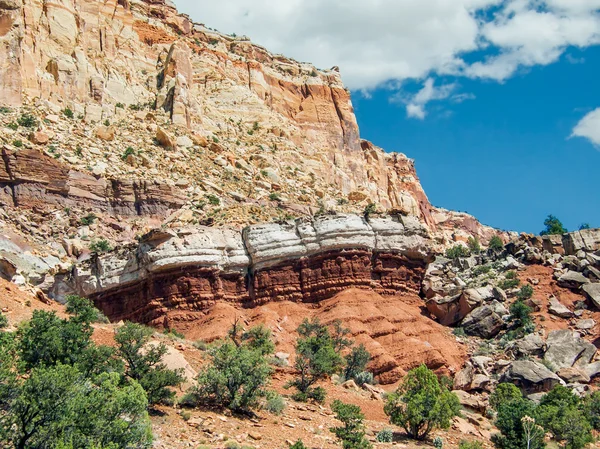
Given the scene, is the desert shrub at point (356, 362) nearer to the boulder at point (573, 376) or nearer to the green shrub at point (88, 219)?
the boulder at point (573, 376)

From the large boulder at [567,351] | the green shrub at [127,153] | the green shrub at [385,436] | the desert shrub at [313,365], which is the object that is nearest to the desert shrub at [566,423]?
the large boulder at [567,351]

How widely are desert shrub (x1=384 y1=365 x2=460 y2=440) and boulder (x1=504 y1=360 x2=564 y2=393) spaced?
315 inches

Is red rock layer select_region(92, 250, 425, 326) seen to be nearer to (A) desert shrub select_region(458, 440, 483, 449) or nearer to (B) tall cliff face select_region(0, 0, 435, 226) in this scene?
(A) desert shrub select_region(458, 440, 483, 449)

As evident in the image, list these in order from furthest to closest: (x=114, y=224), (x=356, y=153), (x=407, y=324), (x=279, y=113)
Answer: (x=356, y=153) → (x=279, y=113) → (x=114, y=224) → (x=407, y=324)

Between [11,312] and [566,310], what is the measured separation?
2870 cm

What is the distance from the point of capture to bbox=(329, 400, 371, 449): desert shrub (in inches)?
848

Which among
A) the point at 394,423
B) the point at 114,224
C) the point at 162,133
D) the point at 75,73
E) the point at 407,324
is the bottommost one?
the point at 394,423

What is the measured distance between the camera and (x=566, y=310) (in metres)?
42.0

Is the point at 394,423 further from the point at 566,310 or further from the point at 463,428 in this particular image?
the point at 566,310

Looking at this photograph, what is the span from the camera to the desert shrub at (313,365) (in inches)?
1100

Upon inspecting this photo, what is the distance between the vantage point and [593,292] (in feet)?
140

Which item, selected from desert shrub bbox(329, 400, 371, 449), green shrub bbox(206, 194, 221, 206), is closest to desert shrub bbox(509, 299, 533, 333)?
desert shrub bbox(329, 400, 371, 449)

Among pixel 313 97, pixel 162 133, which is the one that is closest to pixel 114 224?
pixel 162 133

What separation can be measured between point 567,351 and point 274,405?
18226 mm
